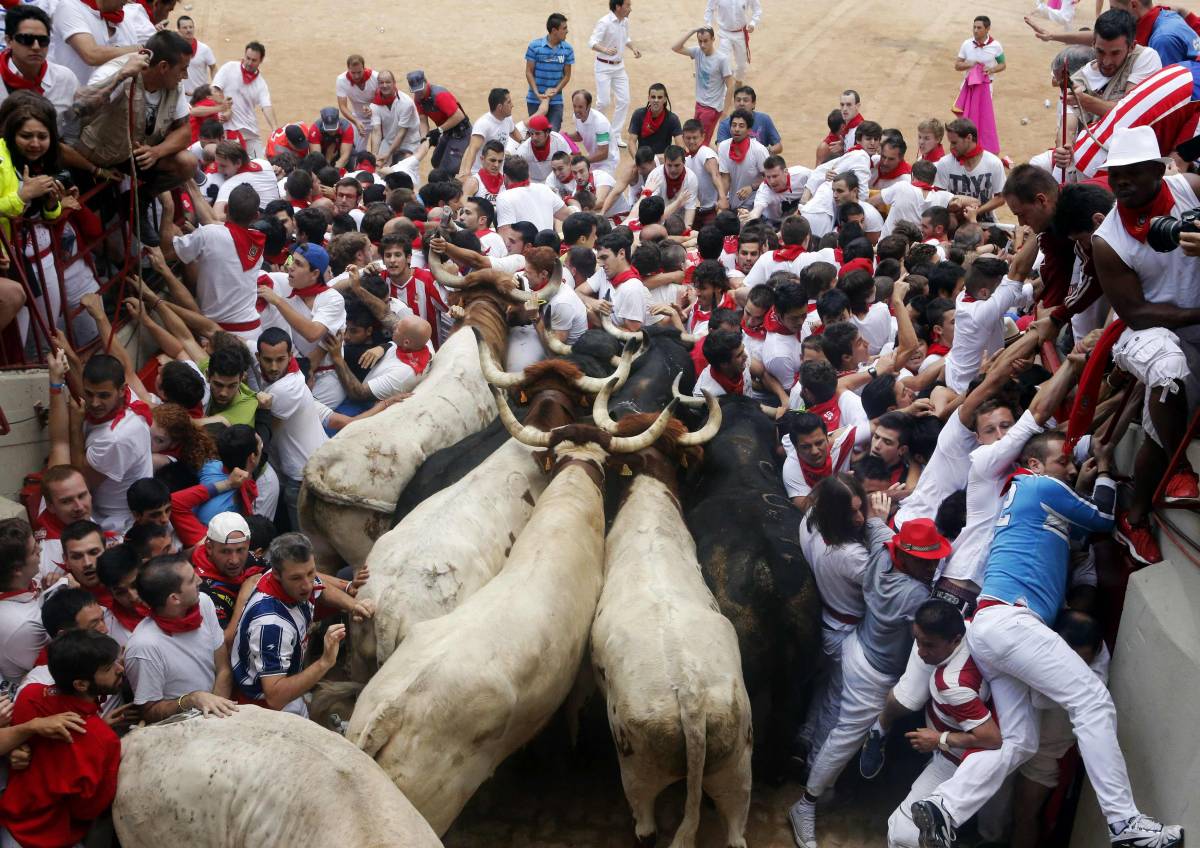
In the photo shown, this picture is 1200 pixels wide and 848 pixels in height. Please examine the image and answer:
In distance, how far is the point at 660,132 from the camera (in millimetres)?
17891

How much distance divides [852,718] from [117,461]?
4.49 meters

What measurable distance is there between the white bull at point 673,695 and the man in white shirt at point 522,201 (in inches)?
282

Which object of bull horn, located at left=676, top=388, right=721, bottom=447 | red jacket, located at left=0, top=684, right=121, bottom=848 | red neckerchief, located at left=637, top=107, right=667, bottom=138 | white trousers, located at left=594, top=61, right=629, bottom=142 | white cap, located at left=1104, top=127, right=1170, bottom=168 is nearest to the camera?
red jacket, located at left=0, top=684, right=121, bottom=848

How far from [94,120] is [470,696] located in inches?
191

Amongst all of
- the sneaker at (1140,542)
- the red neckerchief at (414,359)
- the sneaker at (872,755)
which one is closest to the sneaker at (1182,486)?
the sneaker at (1140,542)

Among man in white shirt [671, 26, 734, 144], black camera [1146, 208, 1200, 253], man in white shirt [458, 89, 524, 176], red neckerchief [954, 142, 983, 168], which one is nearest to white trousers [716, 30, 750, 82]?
man in white shirt [671, 26, 734, 144]

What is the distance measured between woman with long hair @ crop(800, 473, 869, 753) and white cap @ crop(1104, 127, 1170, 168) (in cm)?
231

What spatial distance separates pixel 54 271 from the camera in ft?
27.2

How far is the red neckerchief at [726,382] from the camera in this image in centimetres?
948

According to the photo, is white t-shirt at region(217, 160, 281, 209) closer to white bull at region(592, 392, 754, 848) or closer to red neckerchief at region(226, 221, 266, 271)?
red neckerchief at region(226, 221, 266, 271)

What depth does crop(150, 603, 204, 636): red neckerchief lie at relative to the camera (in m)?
6.14

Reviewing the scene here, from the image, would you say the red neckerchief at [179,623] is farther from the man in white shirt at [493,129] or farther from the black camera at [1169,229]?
the man in white shirt at [493,129]

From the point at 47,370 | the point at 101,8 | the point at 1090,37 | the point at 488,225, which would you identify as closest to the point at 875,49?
the point at 1090,37

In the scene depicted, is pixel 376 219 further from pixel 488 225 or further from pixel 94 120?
pixel 94 120
